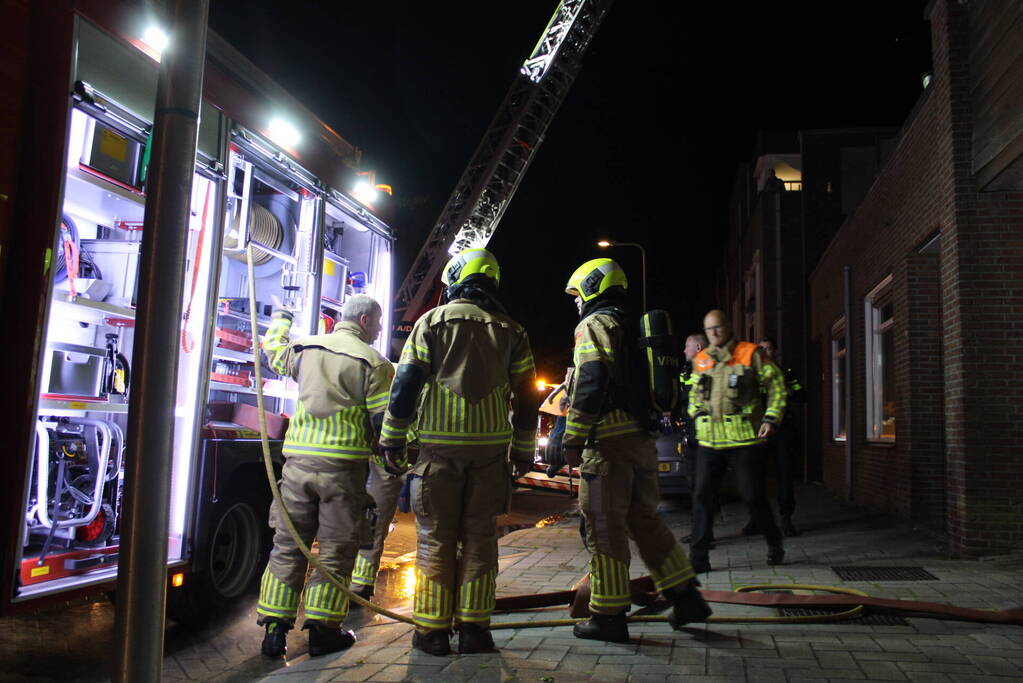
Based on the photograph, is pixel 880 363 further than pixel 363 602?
Yes

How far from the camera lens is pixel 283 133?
5961mm

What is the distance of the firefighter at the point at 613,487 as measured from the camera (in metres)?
4.24

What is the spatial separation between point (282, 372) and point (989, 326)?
5.32 meters

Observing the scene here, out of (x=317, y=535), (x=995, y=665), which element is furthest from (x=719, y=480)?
(x=317, y=535)

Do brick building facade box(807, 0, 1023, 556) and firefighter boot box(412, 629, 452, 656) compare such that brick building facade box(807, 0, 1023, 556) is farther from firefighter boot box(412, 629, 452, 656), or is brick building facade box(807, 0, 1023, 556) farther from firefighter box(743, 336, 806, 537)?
firefighter boot box(412, 629, 452, 656)

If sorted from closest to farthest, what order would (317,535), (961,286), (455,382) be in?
(455,382), (317,535), (961,286)

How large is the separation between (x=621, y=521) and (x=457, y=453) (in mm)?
900

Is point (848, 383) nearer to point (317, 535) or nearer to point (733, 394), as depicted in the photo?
point (733, 394)

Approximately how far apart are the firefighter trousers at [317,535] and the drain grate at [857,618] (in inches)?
93.4

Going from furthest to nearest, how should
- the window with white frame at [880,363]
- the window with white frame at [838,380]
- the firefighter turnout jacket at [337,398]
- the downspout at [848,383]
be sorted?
1. the window with white frame at [838,380]
2. the downspout at [848,383]
3. the window with white frame at [880,363]
4. the firefighter turnout jacket at [337,398]

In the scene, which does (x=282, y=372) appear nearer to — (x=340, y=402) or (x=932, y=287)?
(x=340, y=402)

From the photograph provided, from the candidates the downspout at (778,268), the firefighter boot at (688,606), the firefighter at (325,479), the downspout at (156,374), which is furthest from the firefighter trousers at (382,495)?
the downspout at (778,268)

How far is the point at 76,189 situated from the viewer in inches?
189

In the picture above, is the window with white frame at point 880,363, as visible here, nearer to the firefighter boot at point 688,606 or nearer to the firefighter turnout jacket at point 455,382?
the firefighter boot at point 688,606
